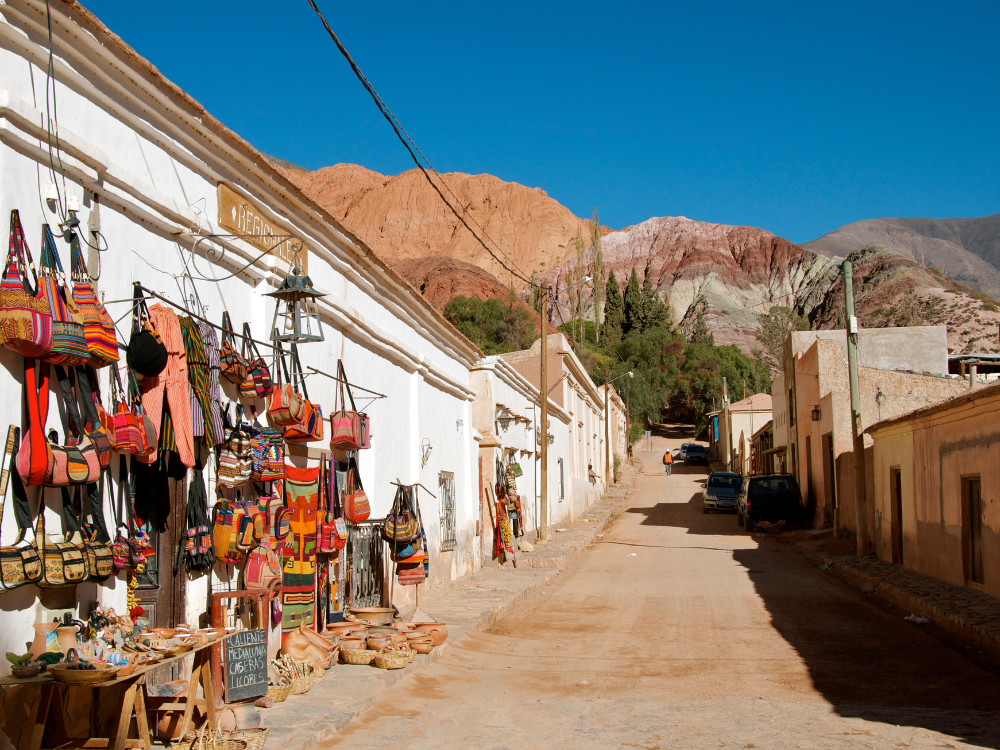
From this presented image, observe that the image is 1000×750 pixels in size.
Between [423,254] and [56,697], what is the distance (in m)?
125

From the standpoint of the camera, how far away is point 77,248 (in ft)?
18.0

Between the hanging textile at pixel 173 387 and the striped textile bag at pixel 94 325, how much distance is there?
881 millimetres

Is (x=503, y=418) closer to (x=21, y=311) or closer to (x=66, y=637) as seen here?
(x=66, y=637)

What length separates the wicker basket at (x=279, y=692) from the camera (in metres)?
6.78

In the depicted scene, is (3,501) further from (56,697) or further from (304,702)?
(304,702)

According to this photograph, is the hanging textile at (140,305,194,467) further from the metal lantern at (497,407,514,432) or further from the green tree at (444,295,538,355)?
the green tree at (444,295,538,355)

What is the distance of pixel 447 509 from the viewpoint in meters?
14.8

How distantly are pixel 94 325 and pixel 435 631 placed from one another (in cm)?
541

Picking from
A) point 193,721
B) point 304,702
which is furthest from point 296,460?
point 193,721

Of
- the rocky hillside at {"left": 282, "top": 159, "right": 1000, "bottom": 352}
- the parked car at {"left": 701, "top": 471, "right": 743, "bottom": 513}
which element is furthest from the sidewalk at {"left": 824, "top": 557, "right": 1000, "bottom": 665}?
the rocky hillside at {"left": 282, "top": 159, "right": 1000, "bottom": 352}

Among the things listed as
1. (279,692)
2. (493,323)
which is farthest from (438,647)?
(493,323)

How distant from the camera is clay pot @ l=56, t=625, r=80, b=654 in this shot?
498 cm

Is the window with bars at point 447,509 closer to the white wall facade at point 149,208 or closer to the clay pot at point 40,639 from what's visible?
the white wall facade at point 149,208

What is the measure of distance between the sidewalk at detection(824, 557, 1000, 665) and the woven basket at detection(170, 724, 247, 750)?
798 centimetres
